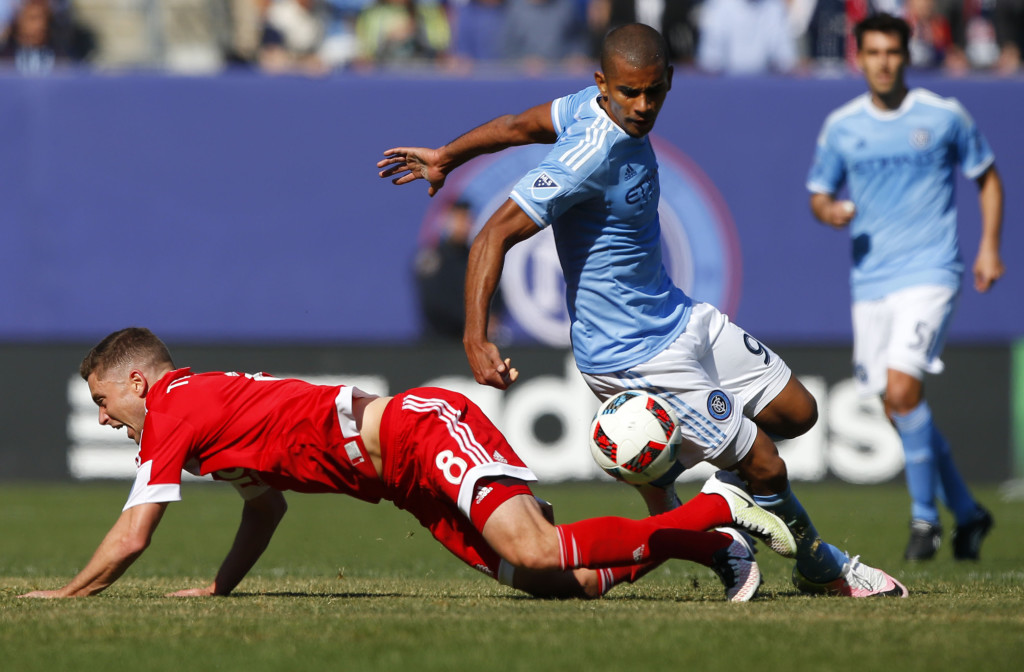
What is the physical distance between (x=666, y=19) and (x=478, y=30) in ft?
6.91

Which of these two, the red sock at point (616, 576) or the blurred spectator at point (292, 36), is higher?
the blurred spectator at point (292, 36)

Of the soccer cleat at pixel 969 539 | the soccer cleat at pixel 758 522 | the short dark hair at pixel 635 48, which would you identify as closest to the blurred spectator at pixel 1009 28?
the soccer cleat at pixel 969 539

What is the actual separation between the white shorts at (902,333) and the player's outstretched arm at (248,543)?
3.75 metres

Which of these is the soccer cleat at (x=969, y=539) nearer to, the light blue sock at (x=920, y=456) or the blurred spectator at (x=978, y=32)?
the light blue sock at (x=920, y=456)

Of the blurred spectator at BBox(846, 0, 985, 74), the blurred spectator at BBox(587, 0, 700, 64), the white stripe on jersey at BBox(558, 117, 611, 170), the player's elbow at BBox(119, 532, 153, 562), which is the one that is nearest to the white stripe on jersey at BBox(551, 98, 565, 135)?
the white stripe on jersey at BBox(558, 117, 611, 170)

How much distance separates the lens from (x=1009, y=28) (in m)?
15.4

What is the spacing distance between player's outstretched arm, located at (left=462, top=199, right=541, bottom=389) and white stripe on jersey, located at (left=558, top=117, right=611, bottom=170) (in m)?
0.29

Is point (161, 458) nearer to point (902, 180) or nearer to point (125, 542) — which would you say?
point (125, 542)

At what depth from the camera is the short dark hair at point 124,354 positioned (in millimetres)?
5527

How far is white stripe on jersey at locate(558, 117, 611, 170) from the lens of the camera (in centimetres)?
533

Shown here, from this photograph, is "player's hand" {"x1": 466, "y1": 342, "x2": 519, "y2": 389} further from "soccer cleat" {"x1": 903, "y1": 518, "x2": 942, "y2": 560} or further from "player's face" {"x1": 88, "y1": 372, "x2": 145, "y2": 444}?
"soccer cleat" {"x1": 903, "y1": 518, "x2": 942, "y2": 560}

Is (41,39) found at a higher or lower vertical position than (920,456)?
higher

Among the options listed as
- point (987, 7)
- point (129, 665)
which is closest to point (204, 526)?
point (129, 665)

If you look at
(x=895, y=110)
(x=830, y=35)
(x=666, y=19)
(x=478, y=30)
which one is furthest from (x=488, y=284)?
(x=830, y=35)
